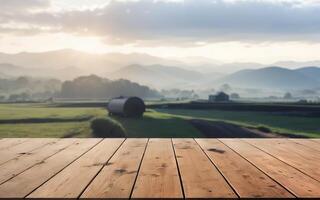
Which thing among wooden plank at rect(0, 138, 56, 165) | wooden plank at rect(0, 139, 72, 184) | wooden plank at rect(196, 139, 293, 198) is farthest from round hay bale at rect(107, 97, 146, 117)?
wooden plank at rect(196, 139, 293, 198)

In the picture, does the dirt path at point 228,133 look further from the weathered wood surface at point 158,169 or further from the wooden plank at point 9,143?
the weathered wood surface at point 158,169

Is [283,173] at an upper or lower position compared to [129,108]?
upper

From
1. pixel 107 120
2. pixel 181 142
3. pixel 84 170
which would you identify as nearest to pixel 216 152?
pixel 181 142

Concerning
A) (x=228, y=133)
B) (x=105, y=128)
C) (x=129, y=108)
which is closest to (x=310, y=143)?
(x=105, y=128)

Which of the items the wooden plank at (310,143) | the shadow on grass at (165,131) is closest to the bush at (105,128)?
the shadow on grass at (165,131)

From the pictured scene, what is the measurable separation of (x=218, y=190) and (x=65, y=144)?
309 cm

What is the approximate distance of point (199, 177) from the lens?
392 cm

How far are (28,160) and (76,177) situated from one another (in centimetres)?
112

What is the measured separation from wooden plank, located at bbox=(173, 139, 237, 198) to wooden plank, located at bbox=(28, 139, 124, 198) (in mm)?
780

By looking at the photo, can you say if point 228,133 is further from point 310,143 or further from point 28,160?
point 28,160

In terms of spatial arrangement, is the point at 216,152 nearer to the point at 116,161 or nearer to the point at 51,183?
the point at 116,161

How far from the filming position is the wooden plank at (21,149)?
505 centimetres

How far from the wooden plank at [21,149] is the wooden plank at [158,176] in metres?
1.42

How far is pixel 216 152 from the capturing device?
5387 mm
